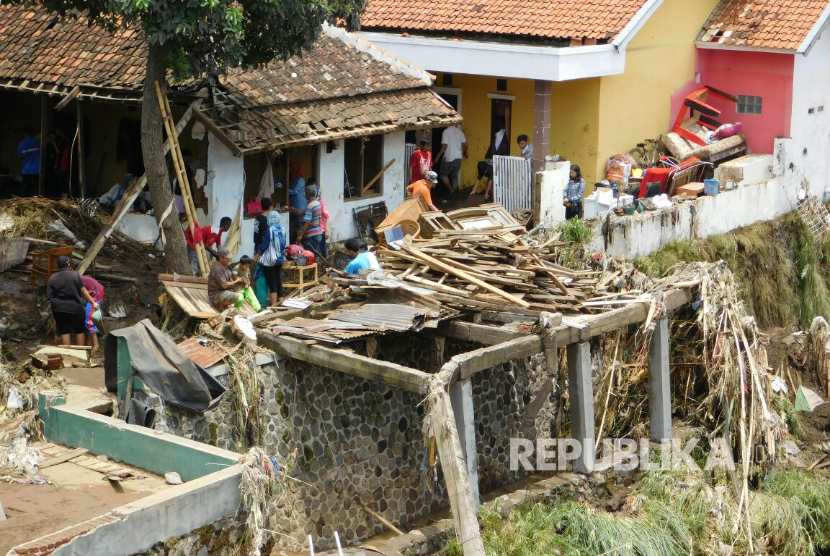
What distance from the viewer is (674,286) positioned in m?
18.6

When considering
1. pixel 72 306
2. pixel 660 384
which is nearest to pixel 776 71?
pixel 660 384

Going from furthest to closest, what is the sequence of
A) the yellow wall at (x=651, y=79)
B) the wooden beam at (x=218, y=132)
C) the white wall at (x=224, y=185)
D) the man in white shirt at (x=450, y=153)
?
the yellow wall at (x=651, y=79) < the man in white shirt at (x=450, y=153) < the white wall at (x=224, y=185) < the wooden beam at (x=218, y=132)

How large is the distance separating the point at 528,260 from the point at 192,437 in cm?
480

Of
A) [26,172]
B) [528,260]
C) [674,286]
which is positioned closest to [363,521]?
[528,260]

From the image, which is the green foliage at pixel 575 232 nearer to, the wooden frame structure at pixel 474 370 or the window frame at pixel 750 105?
the wooden frame structure at pixel 474 370

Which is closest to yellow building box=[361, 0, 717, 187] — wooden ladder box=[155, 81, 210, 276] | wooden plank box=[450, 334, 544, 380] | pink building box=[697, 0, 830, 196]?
pink building box=[697, 0, 830, 196]

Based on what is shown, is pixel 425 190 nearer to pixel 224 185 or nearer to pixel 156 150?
pixel 224 185

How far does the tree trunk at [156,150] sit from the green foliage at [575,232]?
638 centimetres

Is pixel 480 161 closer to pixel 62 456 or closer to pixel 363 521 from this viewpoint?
pixel 363 521

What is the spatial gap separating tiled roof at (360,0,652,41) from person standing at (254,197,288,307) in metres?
8.33

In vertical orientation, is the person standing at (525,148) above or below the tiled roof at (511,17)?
below

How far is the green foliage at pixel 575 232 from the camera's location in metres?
22.2

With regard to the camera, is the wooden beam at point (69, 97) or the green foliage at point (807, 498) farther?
the wooden beam at point (69, 97)

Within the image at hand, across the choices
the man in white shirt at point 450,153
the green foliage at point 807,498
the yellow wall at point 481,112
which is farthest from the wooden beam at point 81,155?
the green foliage at point 807,498
